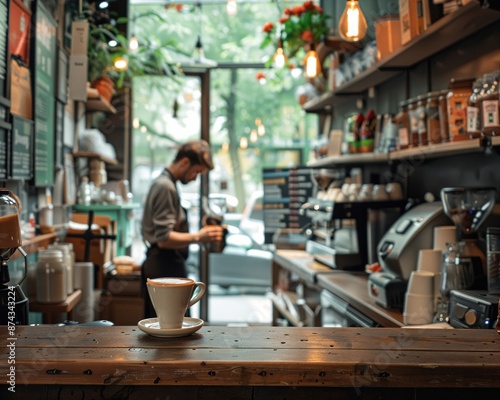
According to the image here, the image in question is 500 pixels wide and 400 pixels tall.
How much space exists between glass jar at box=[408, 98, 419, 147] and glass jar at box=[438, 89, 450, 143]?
22 centimetres

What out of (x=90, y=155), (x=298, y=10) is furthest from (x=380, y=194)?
(x=90, y=155)

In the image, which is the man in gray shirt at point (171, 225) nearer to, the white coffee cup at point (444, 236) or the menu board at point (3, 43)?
the menu board at point (3, 43)

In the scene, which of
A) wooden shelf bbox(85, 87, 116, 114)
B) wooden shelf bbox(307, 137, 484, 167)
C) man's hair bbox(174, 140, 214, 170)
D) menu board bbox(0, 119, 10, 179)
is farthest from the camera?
wooden shelf bbox(85, 87, 116, 114)

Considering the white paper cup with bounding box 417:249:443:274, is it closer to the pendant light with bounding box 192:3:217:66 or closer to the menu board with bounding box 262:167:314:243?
the menu board with bounding box 262:167:314:243

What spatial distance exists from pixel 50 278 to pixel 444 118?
80.8 inches

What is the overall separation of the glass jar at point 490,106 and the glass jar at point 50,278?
2.10m

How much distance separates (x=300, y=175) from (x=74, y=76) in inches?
111

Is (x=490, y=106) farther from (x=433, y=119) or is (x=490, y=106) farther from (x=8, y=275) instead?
(x=8, y=275)

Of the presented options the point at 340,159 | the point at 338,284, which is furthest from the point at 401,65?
the point at 338,284

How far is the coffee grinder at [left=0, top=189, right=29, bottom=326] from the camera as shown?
179 centimetres

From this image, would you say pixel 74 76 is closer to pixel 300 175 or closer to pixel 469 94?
pixel 469 94

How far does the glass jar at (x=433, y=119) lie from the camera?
2.94 metres

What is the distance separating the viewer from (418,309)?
8.36ft

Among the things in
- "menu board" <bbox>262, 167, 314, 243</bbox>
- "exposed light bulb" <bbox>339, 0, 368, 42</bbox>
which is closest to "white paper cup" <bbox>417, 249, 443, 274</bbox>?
"exposed light bulb" <bbox>339, 0, 368, 42</bbox>
